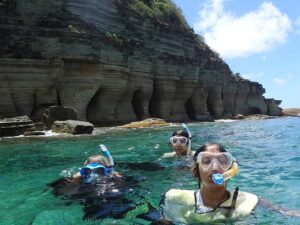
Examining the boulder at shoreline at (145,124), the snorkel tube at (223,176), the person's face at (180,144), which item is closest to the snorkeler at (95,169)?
the person's face at (180,144)

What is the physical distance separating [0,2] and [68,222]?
85.0ft

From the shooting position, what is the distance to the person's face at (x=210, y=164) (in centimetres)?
456

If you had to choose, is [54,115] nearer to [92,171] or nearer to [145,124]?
[145,124]

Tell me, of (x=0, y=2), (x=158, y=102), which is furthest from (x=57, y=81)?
(x=158, y=102)

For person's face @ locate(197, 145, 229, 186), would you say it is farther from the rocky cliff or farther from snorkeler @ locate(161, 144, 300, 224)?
the rocky cliff

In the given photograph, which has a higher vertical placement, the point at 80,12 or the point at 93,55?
the point at 80,12

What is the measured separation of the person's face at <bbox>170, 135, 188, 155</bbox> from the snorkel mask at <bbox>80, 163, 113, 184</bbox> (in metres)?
3.10

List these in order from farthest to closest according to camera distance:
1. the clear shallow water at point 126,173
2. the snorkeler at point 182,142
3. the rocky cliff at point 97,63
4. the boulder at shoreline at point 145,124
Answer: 1. the boulder at shoreline at point 145,124
2. the rocky cliff at point 97,63
3. the snorkeler at point 182,142
4. the clear shallow water at point 126,173

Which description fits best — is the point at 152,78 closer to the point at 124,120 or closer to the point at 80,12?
the point at 124,120

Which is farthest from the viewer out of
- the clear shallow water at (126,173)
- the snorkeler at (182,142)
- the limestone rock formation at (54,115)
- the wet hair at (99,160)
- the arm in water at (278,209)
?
the limestone rock formation at (54,115)

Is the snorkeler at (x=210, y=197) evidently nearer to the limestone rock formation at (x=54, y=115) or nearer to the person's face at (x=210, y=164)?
the person's face at (x=210, y=164)

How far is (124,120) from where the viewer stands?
35.4 meters

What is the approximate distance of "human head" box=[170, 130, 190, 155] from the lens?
34.0 ft

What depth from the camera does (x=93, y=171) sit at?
24.5 feet
